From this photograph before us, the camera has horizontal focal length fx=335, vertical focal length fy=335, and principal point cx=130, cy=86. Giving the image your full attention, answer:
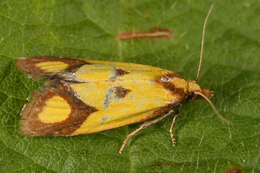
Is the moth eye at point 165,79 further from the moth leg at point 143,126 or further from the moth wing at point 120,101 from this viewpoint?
Result: the moth leg at point 143,126

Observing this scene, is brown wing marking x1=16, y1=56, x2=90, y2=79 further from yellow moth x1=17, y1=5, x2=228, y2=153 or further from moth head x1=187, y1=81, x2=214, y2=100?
moth head x1=187, y1=81, x2=214, y2=100

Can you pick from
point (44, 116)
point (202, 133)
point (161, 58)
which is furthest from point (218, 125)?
point (44, 116)

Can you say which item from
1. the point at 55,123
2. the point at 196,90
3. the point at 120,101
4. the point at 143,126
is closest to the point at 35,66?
the point at 55,123

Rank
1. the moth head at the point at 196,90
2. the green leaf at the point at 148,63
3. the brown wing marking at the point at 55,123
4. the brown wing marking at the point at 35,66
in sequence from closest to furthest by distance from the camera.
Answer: the brown wing marking at the point at 55,123 → the green leaf at the point at 148,63 → the brown wing marking at the point at 35,66 → the moth head at the point at 196,90

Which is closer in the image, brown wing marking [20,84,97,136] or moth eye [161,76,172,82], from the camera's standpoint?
brown wing marking [20,84,97,136]

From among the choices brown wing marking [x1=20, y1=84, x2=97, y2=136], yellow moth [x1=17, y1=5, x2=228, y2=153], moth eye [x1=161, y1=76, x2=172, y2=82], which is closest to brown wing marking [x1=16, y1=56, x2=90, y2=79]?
yellow moth [x1=17, y1=5, x2=228, y2=153]

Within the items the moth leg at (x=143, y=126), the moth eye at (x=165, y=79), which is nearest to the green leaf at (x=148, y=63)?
the moth leg at (x=143, y=126)

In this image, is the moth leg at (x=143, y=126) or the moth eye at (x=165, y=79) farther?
the moth eye at (x=165, y=79)
